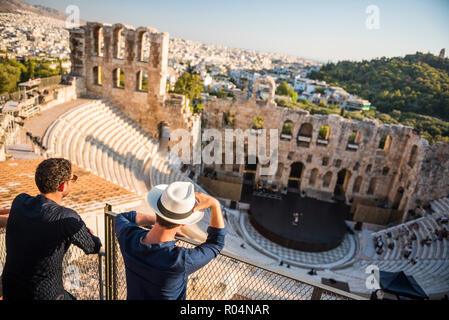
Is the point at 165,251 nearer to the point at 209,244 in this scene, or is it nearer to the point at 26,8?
the point at 209,244

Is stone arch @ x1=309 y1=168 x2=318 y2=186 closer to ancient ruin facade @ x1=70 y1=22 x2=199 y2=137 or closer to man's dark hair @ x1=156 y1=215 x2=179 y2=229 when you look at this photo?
ancient ruin facade @ x1=70 y1=22 x2=199 y2=137

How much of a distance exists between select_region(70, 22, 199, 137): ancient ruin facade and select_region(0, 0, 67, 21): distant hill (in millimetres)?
2069

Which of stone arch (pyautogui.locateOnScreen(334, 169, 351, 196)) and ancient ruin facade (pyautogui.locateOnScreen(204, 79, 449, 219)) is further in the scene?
stone arch (pyautogui.locateOnScreen(334, 169, 351, 196))

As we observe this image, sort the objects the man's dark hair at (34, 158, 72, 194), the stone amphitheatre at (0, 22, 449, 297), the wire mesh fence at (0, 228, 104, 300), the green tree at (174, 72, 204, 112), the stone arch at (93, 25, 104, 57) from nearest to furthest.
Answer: the man's dark hair at (34, 158, 72, 194), the wire mesh fence at (0, 228, 104, 300), the stone amphitheatre at (0, 22, 449, 297), the stone arch at (93, 25, 104, 57), the green tree at (174, 72, 204, 112)

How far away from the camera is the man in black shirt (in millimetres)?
2984

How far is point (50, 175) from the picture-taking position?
10.2 feet

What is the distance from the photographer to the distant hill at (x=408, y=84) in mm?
41688

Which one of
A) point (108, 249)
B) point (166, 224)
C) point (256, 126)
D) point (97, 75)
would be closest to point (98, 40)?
point (97, 75)

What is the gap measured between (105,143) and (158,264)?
1507 cm

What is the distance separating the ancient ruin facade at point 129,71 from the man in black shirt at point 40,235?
1787cm

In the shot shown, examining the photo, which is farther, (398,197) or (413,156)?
(398,197)

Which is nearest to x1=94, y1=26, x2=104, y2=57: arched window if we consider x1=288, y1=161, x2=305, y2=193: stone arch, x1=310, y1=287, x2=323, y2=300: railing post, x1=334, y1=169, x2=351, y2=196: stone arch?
x1=288, y1=161, x2=305, y2=193: stone arch
